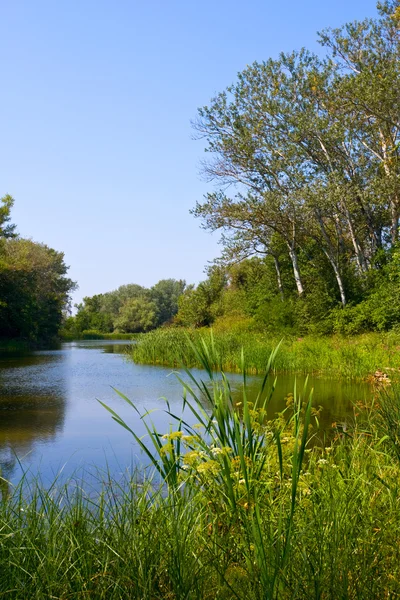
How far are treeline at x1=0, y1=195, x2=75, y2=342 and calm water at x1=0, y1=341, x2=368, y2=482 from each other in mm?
13747

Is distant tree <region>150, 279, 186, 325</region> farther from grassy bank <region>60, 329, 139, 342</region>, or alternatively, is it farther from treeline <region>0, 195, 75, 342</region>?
treeline <region>0, 195, 75, 342</region>

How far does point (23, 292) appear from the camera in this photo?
31281 mm

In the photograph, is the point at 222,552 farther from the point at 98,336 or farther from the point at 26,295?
the point at 98,336

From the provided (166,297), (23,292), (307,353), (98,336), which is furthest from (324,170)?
(166,297)

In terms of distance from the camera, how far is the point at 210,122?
19.4m

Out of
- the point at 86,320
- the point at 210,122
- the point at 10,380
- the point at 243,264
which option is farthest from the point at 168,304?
the point at 10,380

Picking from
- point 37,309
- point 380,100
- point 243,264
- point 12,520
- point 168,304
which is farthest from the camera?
point 168,304

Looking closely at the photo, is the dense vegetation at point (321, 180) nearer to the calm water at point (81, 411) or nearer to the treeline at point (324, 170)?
the treeline at point (324, 170)

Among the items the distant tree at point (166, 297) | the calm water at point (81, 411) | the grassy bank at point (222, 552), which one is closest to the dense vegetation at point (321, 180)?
the calm water at point (81, 411)

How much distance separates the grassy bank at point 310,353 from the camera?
39.1ft

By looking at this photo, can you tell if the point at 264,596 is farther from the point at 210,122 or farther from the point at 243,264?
the point at 243,264

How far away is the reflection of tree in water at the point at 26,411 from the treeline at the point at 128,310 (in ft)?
124

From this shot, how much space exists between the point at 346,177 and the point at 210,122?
5.33 m

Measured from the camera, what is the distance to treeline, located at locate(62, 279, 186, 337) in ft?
198
